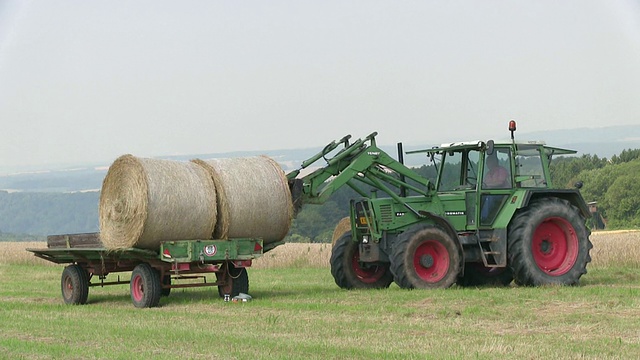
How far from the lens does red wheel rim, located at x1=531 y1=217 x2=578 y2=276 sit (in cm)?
1725

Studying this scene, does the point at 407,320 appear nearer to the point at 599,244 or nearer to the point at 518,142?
the point at 518,142

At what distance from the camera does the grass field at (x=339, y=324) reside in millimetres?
9750

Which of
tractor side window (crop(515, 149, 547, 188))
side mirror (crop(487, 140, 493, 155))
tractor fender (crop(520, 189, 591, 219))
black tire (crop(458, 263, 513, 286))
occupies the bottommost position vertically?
black tire (crop(458, 263, 513, 286))

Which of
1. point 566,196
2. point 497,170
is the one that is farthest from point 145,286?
point 566,196

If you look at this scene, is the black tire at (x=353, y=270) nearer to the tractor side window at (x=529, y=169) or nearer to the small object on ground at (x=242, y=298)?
the small object on ground at (x=242, y=298)

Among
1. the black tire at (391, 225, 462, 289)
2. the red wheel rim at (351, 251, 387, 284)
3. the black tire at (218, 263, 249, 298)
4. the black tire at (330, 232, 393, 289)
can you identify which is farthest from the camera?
the red wheel rim at (351, 251, 387, 284)

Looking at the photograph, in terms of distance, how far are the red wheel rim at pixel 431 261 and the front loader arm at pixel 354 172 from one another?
1.05 m

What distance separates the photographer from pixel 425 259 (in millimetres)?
16703

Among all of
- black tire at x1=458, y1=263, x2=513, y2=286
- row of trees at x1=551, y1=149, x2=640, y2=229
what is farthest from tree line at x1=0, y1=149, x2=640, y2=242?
black tire at x1=458, y1=263, x2=513, y2=286

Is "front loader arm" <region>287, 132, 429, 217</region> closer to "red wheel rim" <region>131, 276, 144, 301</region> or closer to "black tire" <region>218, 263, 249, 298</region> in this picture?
"black tire" <region>218, 263, 249, 298</region>

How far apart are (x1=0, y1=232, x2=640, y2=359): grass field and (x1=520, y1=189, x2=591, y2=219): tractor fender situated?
4.22 ft

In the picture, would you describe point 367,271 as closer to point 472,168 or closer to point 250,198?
point 472,168

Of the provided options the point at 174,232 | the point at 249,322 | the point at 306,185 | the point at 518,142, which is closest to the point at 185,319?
the point at 249,322

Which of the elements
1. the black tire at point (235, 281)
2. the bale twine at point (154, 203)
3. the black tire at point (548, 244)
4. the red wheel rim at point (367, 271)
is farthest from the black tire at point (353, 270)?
the bale twine at point (154, 203)
